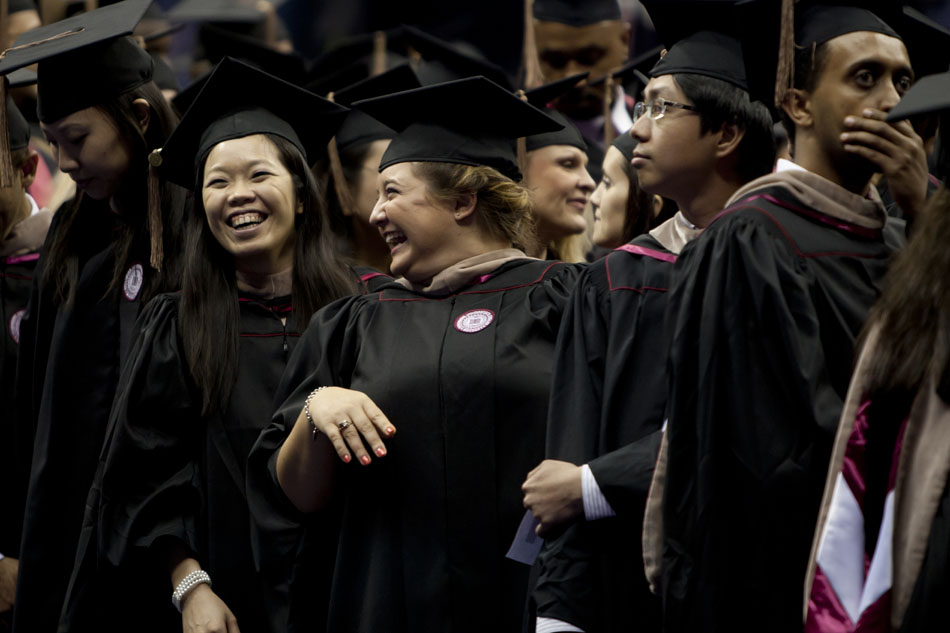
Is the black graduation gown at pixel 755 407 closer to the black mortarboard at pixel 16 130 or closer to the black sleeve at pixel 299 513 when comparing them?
the black sleeve at pixel 299 513

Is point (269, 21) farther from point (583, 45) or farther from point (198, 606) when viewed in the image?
point (198, 606)

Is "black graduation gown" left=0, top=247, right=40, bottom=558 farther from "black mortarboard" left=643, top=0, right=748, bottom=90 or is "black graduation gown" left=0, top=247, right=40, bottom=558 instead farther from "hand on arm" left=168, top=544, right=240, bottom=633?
"black mortarboard" left=643, top=0, right=748, bottom=90

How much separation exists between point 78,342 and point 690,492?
8.58ft

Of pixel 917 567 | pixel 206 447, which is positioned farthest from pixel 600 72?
pixel 917 567

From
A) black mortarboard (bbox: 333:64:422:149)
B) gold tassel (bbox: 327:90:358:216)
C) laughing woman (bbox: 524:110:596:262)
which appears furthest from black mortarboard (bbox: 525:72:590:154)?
gold tassel (bbox: 327:90:358:216)

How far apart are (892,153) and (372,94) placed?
→ 2789 millimetres

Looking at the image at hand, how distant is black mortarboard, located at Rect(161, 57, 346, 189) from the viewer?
4.01m

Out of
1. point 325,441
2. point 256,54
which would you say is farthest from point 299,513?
point 256,54

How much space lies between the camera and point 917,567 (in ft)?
7.07

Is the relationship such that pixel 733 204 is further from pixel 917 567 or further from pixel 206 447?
pixel 206 447

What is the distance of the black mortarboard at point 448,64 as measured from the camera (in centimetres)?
480

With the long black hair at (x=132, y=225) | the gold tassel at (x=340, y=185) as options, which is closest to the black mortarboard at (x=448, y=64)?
the gold tassel at (x=340, y=185)

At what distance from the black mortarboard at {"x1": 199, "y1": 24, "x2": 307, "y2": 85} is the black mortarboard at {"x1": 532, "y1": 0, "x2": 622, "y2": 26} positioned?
4.34 ft

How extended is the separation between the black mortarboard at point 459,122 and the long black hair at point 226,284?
47cm
